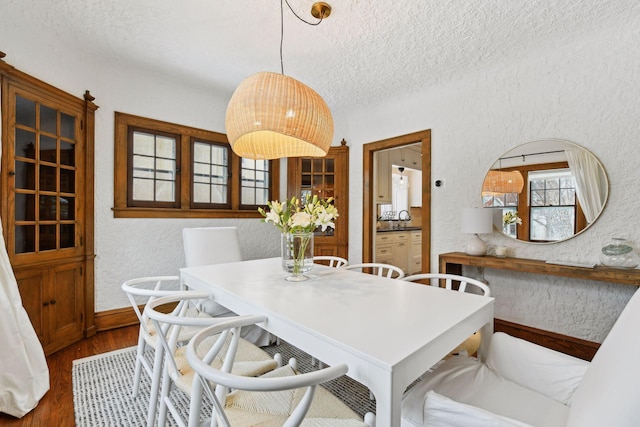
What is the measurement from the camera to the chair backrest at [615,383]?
66 centimetres

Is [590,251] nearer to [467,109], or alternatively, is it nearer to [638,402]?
[467,109]

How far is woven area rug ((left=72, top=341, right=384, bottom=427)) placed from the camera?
5.52 feet

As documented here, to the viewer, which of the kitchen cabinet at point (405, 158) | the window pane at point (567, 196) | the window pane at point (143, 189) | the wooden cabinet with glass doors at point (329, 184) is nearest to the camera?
the window pane at point (567, 196)

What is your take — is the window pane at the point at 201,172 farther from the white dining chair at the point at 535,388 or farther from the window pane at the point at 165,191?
the white dining chair at the point at 535,388

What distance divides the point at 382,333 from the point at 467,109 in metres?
2.81

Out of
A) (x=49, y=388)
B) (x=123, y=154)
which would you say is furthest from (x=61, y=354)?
(x=123, y=154)

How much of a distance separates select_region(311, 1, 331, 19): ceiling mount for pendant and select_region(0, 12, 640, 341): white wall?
1.71 metres

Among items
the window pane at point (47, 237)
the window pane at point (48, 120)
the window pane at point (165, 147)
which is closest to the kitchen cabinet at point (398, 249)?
the window pane at point (165, 147)

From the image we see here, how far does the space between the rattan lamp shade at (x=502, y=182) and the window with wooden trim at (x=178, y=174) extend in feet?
8.90

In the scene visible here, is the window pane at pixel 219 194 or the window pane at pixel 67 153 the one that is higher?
the window pane at pixel 67 153

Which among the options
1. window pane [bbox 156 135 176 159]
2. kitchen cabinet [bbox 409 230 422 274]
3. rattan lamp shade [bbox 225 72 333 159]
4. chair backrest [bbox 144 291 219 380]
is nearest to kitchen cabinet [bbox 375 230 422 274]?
kitchen cabinet [bbox 409 230 422 274]

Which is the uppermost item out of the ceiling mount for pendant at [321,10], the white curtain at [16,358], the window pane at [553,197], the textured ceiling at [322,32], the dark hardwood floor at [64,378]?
the textured ceiling at [322,32]

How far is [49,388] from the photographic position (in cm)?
193

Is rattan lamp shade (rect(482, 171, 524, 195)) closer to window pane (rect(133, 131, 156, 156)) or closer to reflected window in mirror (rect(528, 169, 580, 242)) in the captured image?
reflected window in mirror (rect(528, 169, 580, 242))
